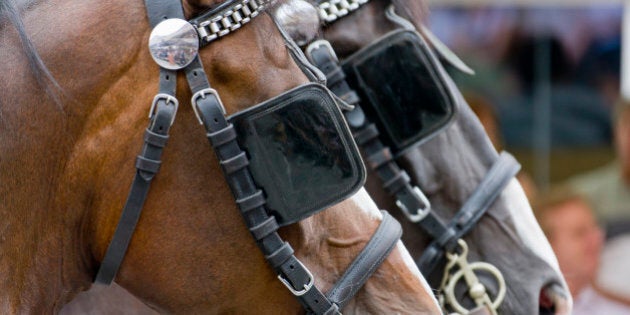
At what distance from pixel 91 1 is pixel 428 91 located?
3.43 ft

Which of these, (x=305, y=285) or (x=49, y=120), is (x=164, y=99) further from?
(x=305, y=285)

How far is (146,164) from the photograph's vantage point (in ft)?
Result: 5.38

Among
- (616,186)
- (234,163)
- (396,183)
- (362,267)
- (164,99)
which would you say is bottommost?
(616,186)

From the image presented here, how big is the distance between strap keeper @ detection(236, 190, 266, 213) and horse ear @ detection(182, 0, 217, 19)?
329 mm

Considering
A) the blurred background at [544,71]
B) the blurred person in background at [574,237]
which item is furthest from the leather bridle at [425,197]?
the blurred background at [544,71]

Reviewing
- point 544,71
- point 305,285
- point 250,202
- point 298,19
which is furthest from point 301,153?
point 544,71

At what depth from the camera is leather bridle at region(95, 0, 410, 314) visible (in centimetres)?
164

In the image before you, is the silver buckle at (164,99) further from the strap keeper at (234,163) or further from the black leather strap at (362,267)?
the black leather strap at (362,267)

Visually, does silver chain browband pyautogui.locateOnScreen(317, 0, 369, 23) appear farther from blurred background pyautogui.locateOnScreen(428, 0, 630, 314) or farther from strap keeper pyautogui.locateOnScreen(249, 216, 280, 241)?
blurred background pyautogui.locateOnScreen(428, 0, 630, 314)

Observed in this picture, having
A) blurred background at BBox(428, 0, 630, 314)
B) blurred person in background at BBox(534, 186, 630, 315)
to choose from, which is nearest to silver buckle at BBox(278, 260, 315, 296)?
blurred person in background at BBox(534, 186, 630, 315)

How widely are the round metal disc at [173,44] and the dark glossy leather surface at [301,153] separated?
16 cm

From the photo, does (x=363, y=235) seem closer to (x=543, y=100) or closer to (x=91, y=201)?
(x=91, y=201)

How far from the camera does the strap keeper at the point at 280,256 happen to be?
171 cm

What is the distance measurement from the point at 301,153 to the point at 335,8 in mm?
859
